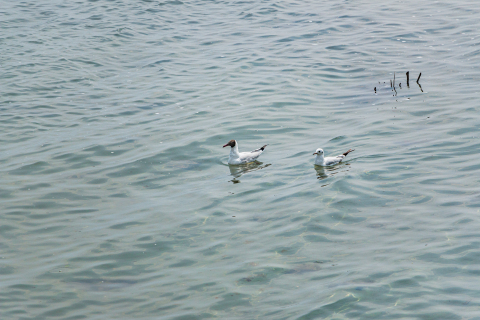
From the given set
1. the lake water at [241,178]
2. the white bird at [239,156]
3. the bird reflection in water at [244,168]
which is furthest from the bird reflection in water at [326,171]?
the white bird at [239,156]

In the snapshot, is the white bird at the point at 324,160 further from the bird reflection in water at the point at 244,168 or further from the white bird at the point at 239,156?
the white bird at the point at 239,156

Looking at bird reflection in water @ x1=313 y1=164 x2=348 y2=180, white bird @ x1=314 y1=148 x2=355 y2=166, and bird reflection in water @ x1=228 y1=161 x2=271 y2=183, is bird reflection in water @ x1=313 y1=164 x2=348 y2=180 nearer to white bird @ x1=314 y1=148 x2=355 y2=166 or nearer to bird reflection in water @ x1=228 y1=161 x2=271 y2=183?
white bird @ x1=314 y1=148 x2=355 y2=166

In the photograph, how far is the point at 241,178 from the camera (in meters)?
11.4

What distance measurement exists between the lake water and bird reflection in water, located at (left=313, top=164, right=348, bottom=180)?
0.15ft

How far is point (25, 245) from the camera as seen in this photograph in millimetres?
8898

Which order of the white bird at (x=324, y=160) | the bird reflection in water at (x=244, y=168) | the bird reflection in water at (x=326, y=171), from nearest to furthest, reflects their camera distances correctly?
the bird reflection in water at (x=326, y=171) → the white bird at (x=324, y=160) → the bird reflection in water at (x=244, y=168)

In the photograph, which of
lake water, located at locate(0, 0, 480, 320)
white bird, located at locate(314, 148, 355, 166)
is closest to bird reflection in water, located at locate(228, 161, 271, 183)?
lake water, located at locate(0, 0, 480, 320)

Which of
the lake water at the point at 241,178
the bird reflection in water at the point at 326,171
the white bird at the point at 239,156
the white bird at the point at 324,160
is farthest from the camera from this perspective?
the white bird at the point at 239,156

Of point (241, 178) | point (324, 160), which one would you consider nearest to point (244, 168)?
point (241, 178)

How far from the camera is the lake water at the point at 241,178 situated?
7.34 meters

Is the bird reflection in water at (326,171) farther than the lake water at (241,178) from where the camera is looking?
Yes

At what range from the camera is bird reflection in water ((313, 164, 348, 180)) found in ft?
35.7

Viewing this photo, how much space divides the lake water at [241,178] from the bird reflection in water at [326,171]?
45 millimetres

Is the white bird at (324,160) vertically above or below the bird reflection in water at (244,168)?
above
